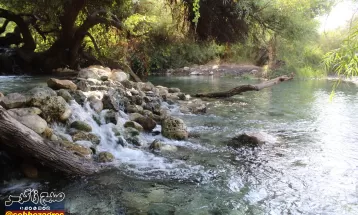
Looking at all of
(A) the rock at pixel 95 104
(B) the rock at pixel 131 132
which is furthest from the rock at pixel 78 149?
(A) the rock at pixel 95 104

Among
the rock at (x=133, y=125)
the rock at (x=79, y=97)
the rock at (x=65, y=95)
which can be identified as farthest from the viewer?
the rock at (x=79, y=97)

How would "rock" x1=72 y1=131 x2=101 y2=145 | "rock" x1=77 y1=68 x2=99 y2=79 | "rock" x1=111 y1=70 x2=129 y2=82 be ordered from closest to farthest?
"rock" x1=72 y1=131 x2=101 y2=145, "rock" x1=77 y1=68 x2=99 y2=79, "rock" x1=111 y1=70 x2=129 y2=82

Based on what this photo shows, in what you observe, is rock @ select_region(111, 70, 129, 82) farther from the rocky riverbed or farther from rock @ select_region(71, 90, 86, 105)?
rock @ select_region(71, 90, 86, 105)

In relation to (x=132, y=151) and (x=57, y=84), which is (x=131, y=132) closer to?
(x=132, y=151)

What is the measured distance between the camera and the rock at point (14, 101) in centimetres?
596

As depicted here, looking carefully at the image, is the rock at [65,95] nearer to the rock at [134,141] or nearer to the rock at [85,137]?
the rock at [85,137]

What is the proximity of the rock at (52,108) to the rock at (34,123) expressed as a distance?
64 centimetres

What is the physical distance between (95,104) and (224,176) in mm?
3971

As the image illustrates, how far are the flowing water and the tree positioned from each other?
641cm

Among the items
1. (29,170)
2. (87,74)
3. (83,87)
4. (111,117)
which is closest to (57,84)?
(83,87)

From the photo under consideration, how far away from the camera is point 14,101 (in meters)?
6.10

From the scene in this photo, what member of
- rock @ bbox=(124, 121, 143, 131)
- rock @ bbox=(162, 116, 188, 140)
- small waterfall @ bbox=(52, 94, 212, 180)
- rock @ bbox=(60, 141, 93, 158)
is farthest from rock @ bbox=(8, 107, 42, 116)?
rock @ bbox=(162, 116, 188, 140)

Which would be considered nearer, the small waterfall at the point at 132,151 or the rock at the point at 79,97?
the small waterfall at the point at 132,151

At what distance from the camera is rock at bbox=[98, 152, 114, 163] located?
5.67 meters
